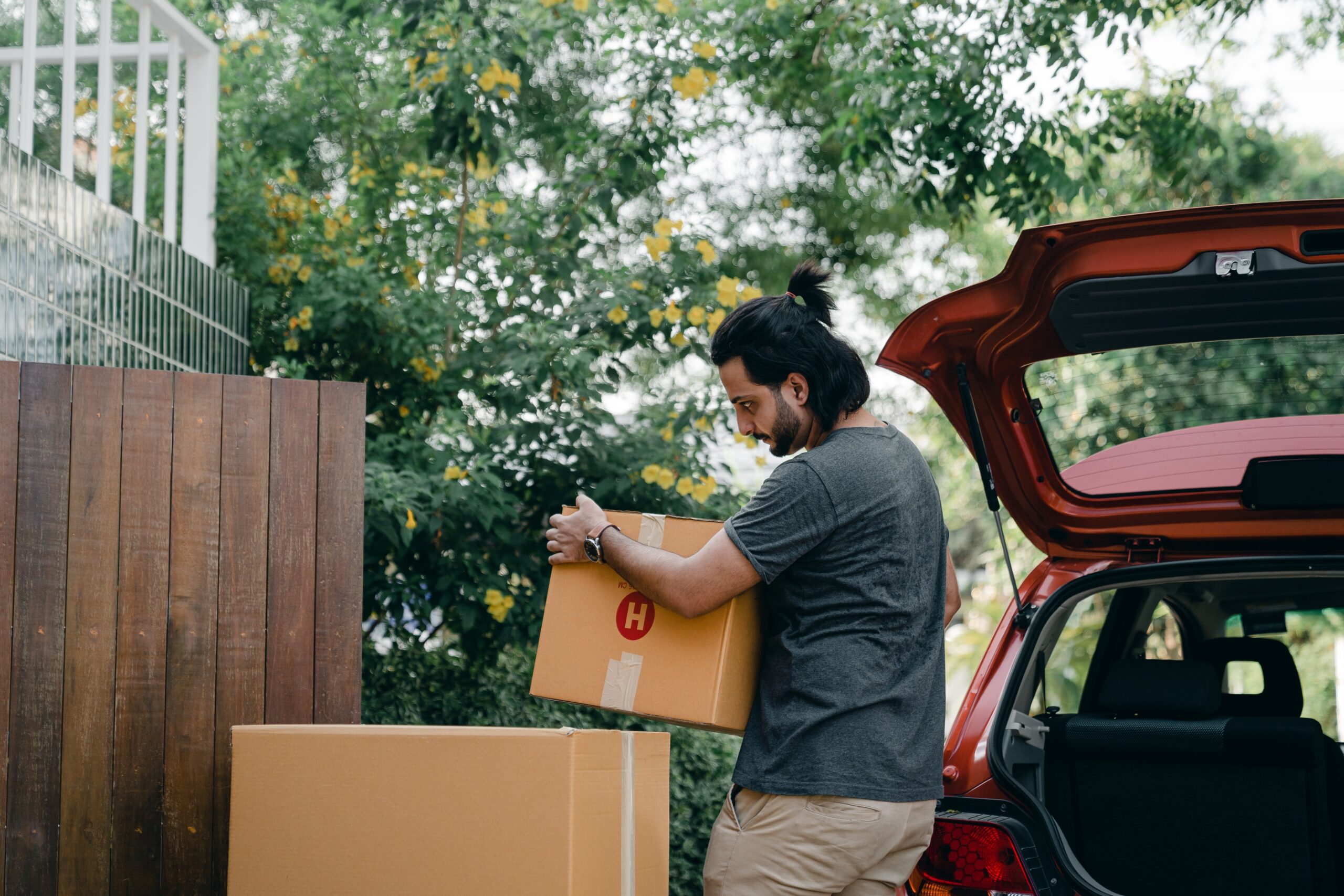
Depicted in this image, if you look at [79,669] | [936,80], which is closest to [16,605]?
[79,669]

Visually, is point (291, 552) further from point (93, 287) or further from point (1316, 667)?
point (1316, 667)

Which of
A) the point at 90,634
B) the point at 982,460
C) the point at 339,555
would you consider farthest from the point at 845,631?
the point at 90,634

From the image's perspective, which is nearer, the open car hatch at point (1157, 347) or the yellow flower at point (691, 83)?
the open car hatch at point (1157, 347)

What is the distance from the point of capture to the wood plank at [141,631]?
2.64 metres

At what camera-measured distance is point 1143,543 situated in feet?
9.66

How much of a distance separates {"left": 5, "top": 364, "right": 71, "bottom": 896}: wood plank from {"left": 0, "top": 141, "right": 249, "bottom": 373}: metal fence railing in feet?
2.77

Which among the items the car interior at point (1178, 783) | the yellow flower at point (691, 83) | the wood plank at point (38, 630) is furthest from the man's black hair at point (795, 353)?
the yellow flower at point (691, 83)

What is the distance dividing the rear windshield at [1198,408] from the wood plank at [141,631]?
2.03 meters

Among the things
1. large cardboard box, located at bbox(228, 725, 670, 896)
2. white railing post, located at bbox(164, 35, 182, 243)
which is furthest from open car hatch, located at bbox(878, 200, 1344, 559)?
white railing post, located at bbox(164, 35, 182, 243)

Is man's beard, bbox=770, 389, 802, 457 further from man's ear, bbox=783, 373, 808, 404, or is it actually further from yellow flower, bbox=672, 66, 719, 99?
yellow flower, bbox=672, 66, 719, 99

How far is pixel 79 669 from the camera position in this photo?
2.64m

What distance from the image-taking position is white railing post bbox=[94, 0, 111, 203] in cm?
414

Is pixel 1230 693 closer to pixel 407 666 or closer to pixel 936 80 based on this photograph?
pixel 936 80

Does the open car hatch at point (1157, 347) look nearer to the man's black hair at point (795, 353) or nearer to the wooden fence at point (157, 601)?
the man's black hair at point (795, 353)
